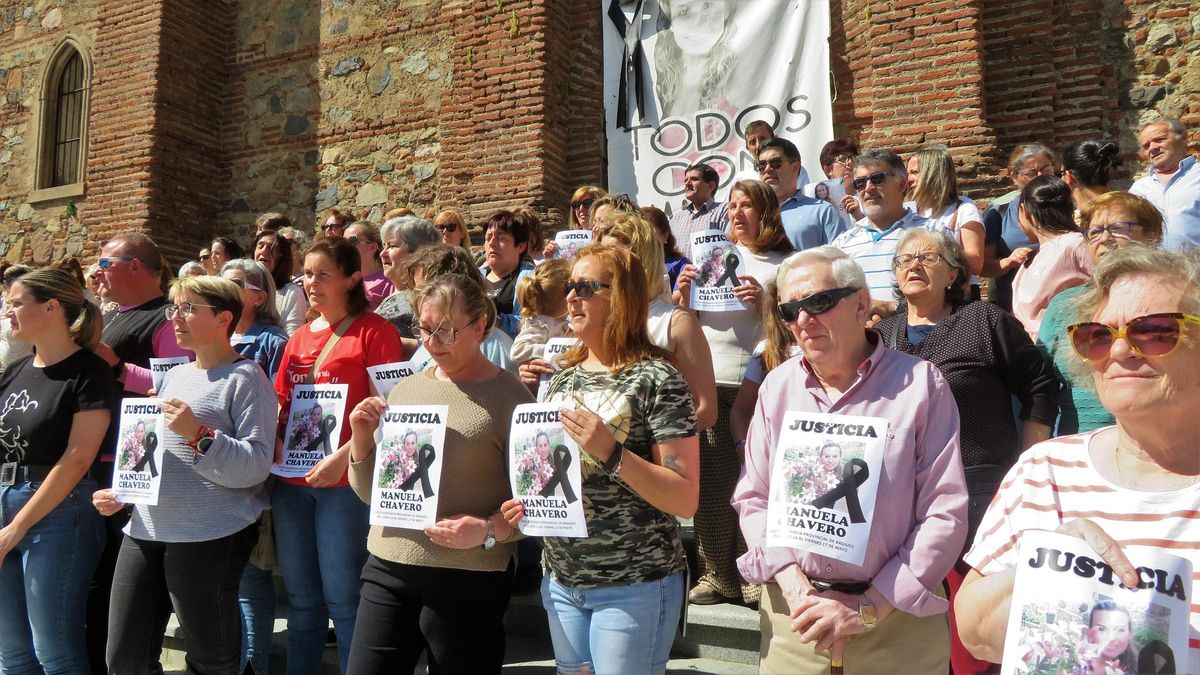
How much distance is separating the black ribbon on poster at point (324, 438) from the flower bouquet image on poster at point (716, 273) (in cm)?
174

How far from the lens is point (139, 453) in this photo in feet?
11.5

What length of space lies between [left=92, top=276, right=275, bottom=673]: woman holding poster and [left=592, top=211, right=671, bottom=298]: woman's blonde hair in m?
1.61

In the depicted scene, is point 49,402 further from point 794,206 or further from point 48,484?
point 794,206

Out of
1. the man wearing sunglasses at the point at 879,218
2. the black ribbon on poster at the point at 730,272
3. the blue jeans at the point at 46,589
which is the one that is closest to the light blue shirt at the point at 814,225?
the man wearing sunglasses at the point at 879,218

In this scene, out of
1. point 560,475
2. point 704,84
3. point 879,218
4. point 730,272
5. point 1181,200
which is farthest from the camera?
point 704,84

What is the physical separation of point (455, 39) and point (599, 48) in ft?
5.07

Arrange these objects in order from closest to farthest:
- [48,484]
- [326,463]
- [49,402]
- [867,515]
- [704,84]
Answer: [867,515] < [326,463] < [48,484] < [49,402] < [704,84]

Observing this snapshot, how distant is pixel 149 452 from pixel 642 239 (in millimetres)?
2198

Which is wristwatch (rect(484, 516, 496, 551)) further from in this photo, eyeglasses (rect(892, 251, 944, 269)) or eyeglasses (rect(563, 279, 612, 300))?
eyeglasses (rect(892, 251, 944, 269))

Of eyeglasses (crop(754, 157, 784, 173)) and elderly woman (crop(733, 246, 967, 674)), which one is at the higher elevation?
eyeglasses (crop(754, 157, 784, 173))

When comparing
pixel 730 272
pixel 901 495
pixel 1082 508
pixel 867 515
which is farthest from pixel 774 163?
pixel 1082 508

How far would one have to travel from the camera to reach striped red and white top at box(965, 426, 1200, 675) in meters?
1.46

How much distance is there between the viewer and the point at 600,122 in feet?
29.5

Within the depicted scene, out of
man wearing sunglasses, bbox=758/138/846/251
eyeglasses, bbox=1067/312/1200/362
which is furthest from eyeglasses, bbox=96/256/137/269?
eyeglasses, bbox=1067/312/1200/362
